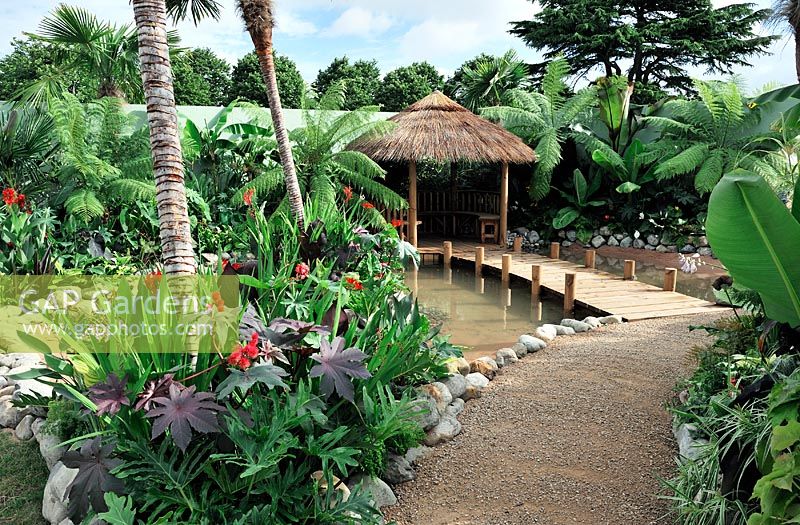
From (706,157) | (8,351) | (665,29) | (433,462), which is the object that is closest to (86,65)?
(8,351)

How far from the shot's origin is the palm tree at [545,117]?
1168 centimetres

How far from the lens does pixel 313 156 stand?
31.1ft

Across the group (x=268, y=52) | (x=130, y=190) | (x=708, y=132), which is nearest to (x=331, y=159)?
(x=268, y=52)

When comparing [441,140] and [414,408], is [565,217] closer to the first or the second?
[441,140]

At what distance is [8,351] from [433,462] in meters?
3.20

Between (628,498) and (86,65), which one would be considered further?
(86,65)

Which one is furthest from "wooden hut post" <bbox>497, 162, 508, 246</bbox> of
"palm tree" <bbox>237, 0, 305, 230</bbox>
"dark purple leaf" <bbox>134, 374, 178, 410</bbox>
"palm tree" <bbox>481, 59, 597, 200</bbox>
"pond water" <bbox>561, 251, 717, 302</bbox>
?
"dark purple leaf" <bbox>134, 374, 178, 410</bbox>

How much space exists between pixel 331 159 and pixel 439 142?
6.24 feet

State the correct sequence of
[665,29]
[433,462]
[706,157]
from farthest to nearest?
1. [665,29]
2. [706,157]
3. [433,462]

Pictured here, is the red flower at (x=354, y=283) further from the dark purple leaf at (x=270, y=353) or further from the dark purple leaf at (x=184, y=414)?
the dark purple leaf at (x=184, y=414)

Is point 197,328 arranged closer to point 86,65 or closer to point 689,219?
point 86,65

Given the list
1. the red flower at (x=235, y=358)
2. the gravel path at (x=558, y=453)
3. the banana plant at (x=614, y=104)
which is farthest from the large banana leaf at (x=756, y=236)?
the banana plant at (x=614, y=104)

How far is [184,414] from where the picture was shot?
2.21 meters

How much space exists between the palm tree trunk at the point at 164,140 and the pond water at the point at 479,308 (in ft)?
11.6
